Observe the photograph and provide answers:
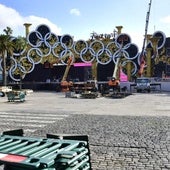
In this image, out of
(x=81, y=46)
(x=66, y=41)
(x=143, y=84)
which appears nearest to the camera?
(x=143, y=84)

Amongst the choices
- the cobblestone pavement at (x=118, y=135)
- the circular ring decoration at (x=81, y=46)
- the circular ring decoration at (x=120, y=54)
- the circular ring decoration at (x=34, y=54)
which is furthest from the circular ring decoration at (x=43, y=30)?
the cobblestone pavement at (x=118, y=135)

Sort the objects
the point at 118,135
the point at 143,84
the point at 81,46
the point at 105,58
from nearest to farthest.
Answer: the point at 118,135 → the point at 143,84 → the point at 105,58 → the point at 81,46

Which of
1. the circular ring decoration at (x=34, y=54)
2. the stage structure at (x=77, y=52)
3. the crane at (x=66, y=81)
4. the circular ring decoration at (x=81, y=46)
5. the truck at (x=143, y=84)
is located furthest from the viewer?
the circular ring decoration at (x=34, y=54)

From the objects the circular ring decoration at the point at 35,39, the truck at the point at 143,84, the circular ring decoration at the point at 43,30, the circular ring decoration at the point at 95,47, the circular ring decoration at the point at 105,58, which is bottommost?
the truck at the point at 143,84

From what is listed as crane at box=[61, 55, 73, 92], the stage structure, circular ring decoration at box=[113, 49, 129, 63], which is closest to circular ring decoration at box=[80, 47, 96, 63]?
the stage structure

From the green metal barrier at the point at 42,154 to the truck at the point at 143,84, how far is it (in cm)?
3346

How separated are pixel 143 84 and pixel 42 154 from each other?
3460 centimetres

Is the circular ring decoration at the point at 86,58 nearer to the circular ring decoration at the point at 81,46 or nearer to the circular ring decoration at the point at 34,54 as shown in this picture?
the circular ring decoration at the point at 81,46

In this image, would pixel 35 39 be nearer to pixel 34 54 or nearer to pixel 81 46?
pixel 34 54

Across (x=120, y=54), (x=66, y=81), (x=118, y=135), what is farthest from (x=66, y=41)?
(x=118, y=135)

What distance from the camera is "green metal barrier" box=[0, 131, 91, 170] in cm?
430

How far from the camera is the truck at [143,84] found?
126 feet

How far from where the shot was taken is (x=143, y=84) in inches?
1516

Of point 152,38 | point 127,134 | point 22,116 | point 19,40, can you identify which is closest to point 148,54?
point 152,38
